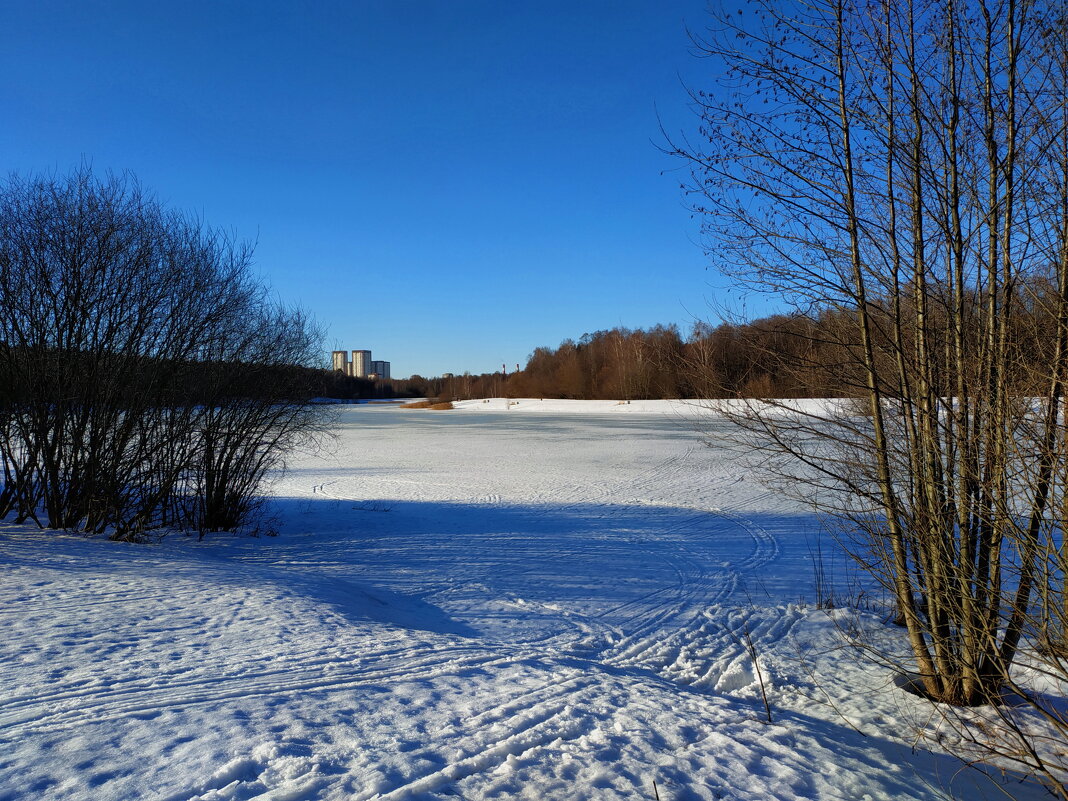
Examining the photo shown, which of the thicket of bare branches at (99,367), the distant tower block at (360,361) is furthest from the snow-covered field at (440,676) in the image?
the distant tower block at (360,361)

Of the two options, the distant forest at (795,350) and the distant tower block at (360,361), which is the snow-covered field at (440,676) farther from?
the distant tower block at (360,361)

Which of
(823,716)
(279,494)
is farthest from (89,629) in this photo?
(279,494)

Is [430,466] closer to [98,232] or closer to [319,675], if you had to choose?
[98,232]

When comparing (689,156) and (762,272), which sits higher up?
(689,156)

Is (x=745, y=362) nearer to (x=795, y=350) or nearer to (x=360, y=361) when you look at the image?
(x=795, y=350)

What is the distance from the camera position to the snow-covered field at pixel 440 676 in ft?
11.2

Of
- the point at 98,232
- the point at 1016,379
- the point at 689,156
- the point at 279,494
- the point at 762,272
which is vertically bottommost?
the point at 279,494

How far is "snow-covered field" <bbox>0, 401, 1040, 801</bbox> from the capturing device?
3410mm

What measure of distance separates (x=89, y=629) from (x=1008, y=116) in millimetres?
7583

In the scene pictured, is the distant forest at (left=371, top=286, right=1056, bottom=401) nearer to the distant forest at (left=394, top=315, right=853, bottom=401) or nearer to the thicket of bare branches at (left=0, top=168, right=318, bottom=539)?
the distant forest at (left=394, top=315, right=853, bottom=401)

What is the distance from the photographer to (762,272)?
496cm

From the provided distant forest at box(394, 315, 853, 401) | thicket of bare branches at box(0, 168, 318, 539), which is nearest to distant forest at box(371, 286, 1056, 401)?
distant forest at box(394, 315, 853, 401)

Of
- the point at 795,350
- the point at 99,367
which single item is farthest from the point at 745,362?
the point at 99,367

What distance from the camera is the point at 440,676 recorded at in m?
4.84
